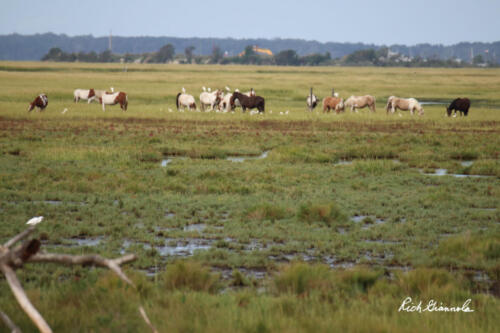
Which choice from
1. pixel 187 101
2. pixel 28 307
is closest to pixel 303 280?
pixel 28 307

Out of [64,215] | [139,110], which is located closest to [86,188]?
[64,215]

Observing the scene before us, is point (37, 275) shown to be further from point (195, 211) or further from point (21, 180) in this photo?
point (21, 180)

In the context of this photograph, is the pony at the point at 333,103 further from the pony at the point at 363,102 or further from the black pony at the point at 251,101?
the black pony at the point at 251,101

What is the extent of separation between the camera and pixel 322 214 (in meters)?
12.5

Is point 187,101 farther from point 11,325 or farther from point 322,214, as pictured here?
point 11,325

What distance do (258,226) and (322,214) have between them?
1.26m

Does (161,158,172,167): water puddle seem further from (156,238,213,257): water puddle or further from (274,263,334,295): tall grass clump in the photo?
(274,263,334,295): tall grass clump

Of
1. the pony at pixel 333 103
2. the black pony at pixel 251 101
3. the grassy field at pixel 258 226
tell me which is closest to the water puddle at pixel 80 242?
the grassy field at pixel 258 226

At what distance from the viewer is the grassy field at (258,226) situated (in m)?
6.70

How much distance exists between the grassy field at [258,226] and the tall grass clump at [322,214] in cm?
3

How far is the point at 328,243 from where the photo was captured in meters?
10.9

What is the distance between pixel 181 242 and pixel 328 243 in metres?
Result: 2.41

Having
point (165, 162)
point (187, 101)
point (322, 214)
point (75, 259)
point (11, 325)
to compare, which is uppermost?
point (75, 259)

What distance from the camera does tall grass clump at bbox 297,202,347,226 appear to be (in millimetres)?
12492
